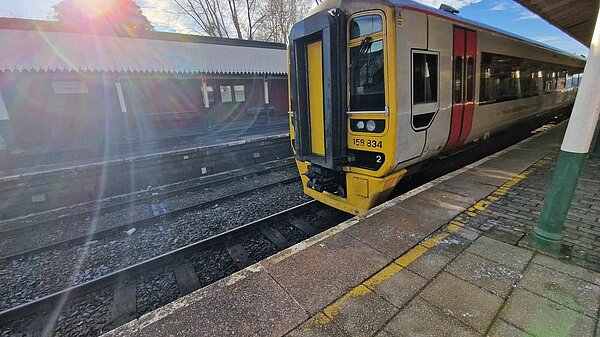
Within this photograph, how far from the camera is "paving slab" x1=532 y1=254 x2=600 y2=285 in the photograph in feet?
7.09

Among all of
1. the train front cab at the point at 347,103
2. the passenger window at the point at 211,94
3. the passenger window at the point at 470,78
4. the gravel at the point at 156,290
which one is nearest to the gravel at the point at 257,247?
the gravel at the point at 156,290

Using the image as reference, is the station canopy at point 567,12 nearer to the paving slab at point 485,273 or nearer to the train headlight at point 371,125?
the train headlight at point 371,125

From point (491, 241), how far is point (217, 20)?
30.3 metres

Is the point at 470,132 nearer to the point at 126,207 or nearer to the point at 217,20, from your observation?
the point at 126,207

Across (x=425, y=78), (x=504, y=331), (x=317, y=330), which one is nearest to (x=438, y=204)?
(x=425, y=78)

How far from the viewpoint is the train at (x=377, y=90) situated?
10.6 feet

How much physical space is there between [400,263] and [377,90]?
201 centimetres

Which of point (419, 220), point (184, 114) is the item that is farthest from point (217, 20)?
point (419, 220)

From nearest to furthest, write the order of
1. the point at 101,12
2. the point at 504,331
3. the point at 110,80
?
the point at 504,331 < the point at 110,80 < the point at 101,12

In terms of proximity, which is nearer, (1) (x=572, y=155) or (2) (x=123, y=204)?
(1) (x=572, y=155)

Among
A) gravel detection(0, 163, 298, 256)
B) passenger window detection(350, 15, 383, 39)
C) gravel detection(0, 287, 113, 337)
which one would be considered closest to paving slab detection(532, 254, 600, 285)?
passenger window detection(350, 15, 383, 39)

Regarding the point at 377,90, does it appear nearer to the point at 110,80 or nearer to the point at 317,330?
the point at 317,330

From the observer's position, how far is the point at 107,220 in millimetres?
5309

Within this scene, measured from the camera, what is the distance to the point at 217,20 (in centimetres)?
2684
